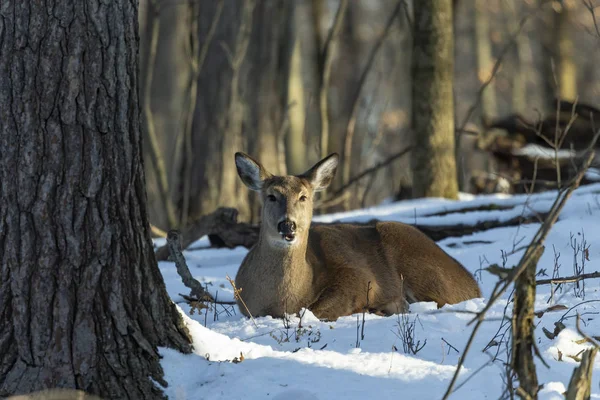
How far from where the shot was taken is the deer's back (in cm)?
714

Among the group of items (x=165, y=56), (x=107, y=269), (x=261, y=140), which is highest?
(x=165, y=56)

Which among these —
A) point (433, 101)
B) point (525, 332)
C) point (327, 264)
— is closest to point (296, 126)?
point (433, 101)

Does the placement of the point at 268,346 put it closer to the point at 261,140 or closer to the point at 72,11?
the point at 72,11

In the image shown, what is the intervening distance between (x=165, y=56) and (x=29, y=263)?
1176 inches

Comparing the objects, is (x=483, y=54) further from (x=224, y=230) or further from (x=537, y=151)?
(x=224, y=230)

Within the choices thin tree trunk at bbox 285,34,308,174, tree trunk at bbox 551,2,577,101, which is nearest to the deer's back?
thin tree trunk at bbox 285,34,308,174

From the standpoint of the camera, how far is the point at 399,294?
7.17 metres

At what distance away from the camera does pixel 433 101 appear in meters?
10.6

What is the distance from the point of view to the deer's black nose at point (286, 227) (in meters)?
6.66

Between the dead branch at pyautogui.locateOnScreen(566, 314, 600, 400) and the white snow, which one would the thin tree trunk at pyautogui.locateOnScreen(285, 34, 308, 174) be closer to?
the white snow

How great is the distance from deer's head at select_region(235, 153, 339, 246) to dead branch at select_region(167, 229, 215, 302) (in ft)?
2.44

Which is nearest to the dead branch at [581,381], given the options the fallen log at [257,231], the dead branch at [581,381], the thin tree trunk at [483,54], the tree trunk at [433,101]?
the dead branch at [581,381]

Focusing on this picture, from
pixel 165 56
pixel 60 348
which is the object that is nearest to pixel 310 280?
pixel 60 348

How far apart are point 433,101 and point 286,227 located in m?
4.53
